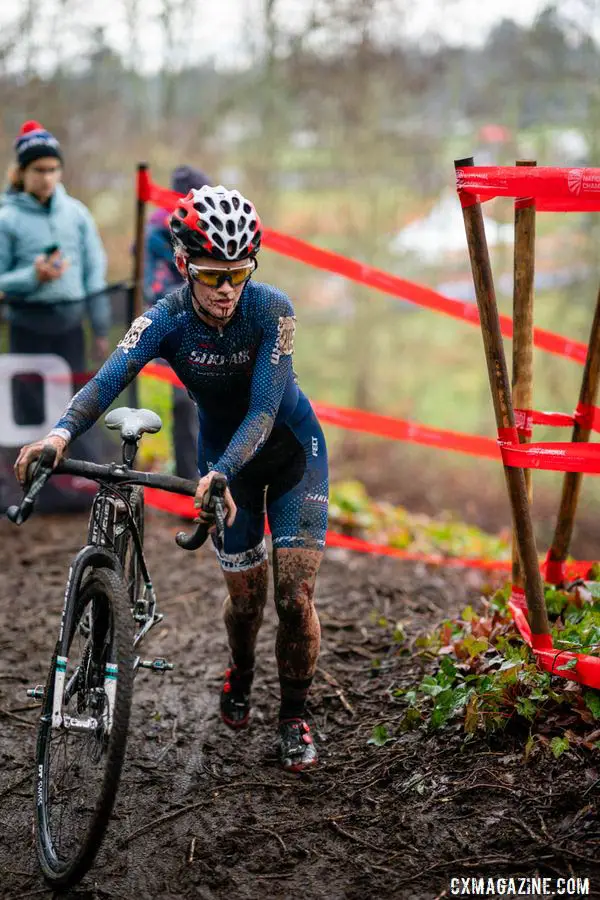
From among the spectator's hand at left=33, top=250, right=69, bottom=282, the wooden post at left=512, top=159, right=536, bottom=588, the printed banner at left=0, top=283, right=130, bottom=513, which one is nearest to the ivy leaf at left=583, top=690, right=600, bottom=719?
the wooden post at left=512, top=159, right=536, bottom=588

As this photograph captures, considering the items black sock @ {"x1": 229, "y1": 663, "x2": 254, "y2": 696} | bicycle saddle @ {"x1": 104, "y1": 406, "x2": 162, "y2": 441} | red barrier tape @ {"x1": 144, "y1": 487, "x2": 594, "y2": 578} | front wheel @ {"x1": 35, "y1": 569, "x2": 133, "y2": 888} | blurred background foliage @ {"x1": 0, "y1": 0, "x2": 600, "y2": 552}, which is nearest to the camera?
front wheel @ {"x1": 35, "y1": 569, "x2": 133, "y2": 888}

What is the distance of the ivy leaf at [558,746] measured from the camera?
3.55 m

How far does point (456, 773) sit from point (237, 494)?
153 centimetres

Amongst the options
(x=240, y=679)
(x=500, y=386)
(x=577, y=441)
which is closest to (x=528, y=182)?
(x=500, y=386)

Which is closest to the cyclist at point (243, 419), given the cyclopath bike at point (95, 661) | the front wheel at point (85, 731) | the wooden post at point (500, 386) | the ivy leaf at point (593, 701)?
the cyclopath bike at point (95, 661)

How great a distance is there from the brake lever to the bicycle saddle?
11.1 inches

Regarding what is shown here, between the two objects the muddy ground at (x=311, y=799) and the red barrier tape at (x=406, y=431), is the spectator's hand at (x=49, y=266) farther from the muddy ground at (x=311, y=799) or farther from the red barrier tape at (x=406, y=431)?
the muddy ground at (x=311, y=799)

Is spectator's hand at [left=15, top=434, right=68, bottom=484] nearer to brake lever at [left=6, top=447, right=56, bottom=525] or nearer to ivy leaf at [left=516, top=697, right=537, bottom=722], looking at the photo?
brake lever at [left=6, top=447, right=56, bottom=525]

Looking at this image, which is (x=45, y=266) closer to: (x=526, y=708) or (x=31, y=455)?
(x=31, y=455)

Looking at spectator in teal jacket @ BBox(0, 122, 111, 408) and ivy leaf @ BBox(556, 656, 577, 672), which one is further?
spectator in teal jacket @ BBox(0, 122, 111, 408)

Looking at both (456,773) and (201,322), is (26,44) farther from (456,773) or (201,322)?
(456,773)

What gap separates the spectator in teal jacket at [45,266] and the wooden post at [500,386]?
4.19 meters

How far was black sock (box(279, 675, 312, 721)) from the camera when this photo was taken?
13.9ft

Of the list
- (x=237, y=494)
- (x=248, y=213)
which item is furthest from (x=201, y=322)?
(x=237, y=494)
